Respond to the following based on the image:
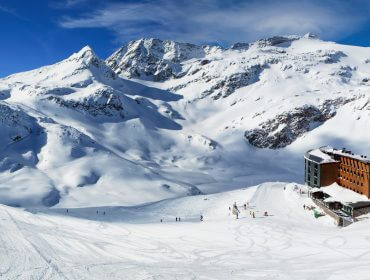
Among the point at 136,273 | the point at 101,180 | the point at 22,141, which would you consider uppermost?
the point at 22,141

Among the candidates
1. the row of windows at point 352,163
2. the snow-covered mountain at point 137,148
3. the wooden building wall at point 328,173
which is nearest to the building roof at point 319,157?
the wooden building wall at point 328,173

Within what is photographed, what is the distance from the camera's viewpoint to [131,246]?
117ft

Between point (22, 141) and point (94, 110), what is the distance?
61432 millimetres

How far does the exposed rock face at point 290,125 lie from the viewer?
18575cm

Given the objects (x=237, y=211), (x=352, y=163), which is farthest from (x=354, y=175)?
(x=237, y=211)

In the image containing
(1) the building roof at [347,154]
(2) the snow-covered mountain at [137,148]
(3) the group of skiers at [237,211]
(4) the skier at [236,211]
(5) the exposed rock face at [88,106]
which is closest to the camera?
(3) the group of skiers at [237,211]

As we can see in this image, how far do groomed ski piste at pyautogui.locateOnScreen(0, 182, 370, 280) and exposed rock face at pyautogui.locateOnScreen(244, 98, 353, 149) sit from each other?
13177 centimetres

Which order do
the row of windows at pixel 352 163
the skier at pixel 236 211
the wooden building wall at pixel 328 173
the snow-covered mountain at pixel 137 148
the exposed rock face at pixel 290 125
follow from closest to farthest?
the skier at pixel 236 211, the row of windows at pixel 352 163, the wooden building wall at pixel 328 173, the snow-covered mountain at pixel 137 148, the exposed rock face at pixel 290 125

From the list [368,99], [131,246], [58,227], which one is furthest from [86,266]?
[368,99]

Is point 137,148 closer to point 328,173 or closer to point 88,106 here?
point 88,106

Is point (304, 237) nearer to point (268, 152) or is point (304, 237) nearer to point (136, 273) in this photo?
point (136, 273)

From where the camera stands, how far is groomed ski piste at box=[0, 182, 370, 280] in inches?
1048

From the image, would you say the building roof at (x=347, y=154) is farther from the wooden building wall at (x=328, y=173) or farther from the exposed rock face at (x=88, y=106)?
the exposed rock face at (x=88, y=106)

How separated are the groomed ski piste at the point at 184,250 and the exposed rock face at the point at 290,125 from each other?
432ft
